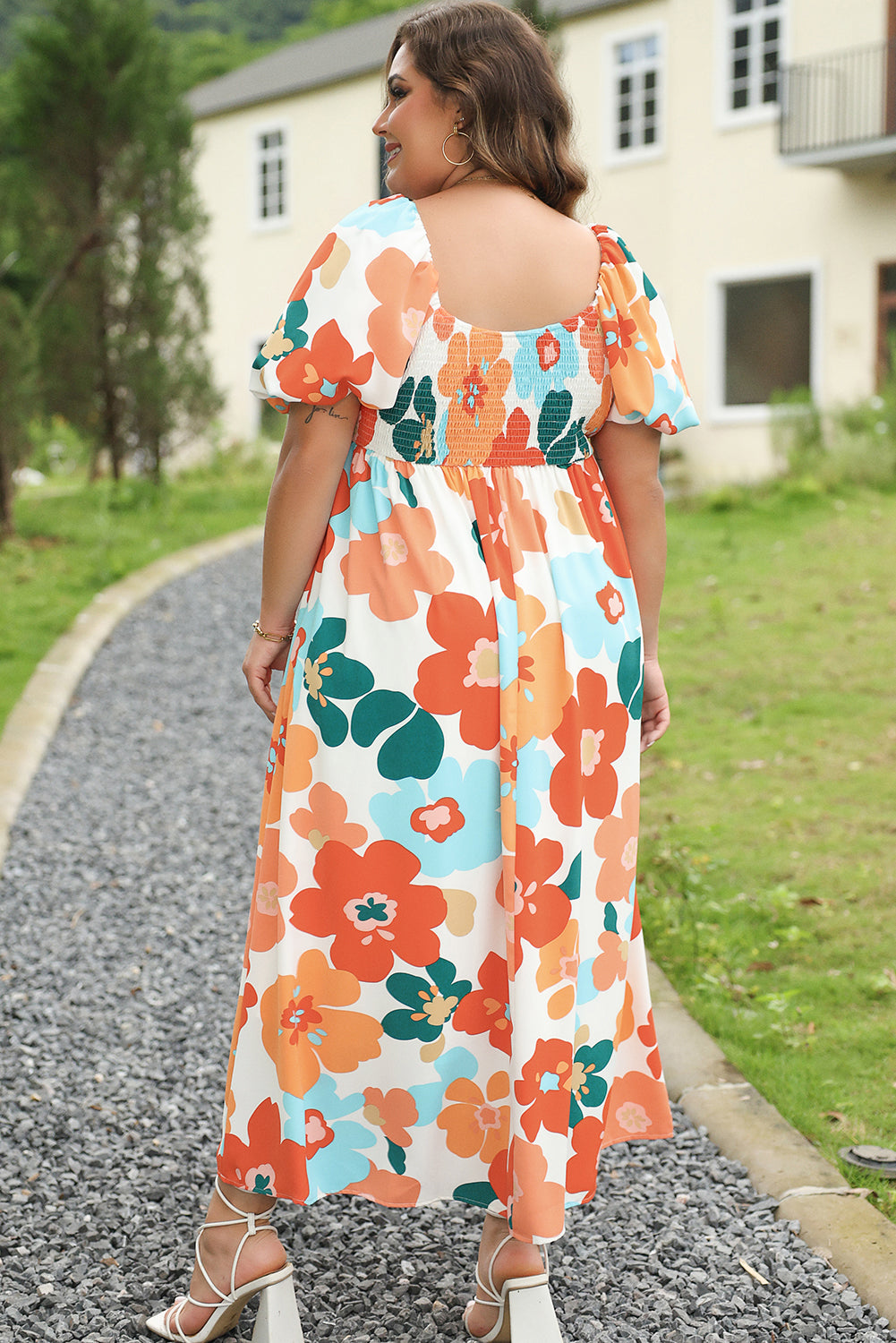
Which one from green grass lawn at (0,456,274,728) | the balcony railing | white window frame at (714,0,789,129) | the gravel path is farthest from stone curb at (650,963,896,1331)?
white window frame at (714,0,789,129)

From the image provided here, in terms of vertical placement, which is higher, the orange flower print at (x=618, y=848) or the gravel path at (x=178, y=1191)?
the orange flower print at (x=618, y=848)

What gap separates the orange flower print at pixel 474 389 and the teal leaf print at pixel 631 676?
1.10 ft

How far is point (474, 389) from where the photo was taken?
5.33 ft

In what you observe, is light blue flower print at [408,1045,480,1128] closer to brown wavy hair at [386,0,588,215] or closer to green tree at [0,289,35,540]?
brown wavy hair at [386,0,588,215]

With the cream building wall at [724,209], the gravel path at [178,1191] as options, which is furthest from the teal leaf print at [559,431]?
the cream building wall at [724,209]

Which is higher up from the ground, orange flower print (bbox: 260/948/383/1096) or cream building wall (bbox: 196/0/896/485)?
cream building wall (bbox: 196/0/896/485)

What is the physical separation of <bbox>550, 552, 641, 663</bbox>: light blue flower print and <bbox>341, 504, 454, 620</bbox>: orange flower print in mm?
161

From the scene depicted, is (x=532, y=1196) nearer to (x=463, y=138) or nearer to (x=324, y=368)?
(x=324, y=368)

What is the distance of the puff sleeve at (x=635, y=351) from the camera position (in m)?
1.67

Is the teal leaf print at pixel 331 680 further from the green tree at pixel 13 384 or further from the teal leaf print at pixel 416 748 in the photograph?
the green tree at pixel 13 384

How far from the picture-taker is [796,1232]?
78.5 inches

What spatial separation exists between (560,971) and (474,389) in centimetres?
77

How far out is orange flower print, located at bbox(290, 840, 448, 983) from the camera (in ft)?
5.30

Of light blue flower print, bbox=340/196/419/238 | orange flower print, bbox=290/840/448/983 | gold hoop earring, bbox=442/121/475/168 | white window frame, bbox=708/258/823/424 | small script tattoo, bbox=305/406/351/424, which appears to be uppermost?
white window frame, bbox=708/258/823/424
